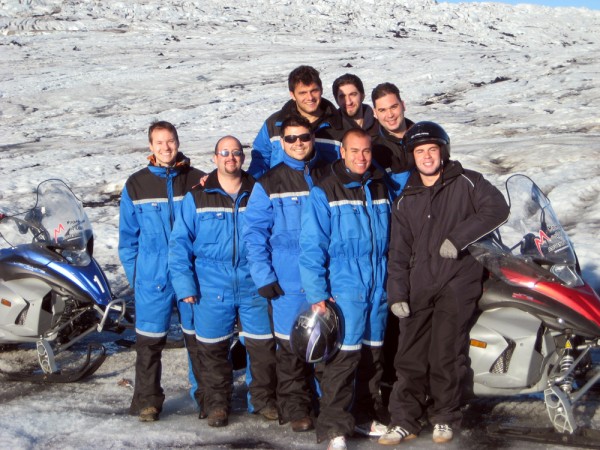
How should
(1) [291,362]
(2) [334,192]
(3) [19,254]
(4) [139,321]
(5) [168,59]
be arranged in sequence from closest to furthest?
(2) [334,192]
(1) [291,362]
(4) [139,321]
(3) [19,254]
(5) [168,59]

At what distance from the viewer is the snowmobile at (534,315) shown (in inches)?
149

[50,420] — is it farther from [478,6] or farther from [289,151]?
[478,6]

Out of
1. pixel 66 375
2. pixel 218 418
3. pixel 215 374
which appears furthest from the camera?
pixel 66 375

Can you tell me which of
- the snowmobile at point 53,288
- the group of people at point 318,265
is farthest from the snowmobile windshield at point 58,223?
the group of people at point 318,265

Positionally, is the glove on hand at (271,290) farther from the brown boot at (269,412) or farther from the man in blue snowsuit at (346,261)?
the brown boot at (269,412)

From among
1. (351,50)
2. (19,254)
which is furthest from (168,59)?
(19,254)

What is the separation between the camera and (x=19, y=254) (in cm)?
540

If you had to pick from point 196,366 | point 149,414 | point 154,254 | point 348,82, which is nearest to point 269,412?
point 196,366

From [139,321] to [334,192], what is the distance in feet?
4.95

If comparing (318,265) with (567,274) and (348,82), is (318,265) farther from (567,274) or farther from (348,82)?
(348,82)

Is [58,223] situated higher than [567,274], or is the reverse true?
[567,274]

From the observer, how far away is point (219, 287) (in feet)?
14.1

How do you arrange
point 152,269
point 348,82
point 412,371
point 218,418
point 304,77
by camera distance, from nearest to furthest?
1. point 412,371
2. point 218,418
3. point 152,269
4. point 304,77
5. point 348,82

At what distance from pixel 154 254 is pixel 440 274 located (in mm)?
1723
